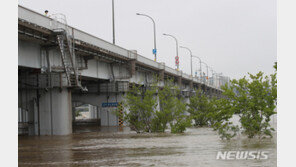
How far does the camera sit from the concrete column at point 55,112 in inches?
1209

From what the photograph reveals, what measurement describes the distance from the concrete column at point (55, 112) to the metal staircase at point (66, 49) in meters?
1.48

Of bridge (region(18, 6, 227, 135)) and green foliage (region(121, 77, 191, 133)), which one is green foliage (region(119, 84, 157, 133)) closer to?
green foliage (region(121, 77, 191, 133))

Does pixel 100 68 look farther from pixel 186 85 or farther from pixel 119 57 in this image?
pixel 186 85

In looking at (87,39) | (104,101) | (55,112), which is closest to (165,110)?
(55,112)

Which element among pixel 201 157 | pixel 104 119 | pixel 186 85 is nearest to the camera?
pixel 201 157

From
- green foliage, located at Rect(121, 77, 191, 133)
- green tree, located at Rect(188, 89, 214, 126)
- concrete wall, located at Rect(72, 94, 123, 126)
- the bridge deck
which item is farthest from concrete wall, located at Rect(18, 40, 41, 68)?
green tree, located at Rect(188, 89, 214, 126)

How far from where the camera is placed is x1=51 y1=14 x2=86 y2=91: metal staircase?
2706 cm

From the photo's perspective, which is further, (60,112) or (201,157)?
(60,112)

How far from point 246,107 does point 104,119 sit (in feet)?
98.0

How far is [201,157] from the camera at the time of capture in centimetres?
1415

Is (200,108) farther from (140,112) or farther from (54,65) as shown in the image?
(54,65)

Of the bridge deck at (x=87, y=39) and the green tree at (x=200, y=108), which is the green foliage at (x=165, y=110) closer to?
the bridge deck at (x=87, y=39)

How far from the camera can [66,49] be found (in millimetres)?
29109

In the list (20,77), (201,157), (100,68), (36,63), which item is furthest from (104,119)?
(201,157)
